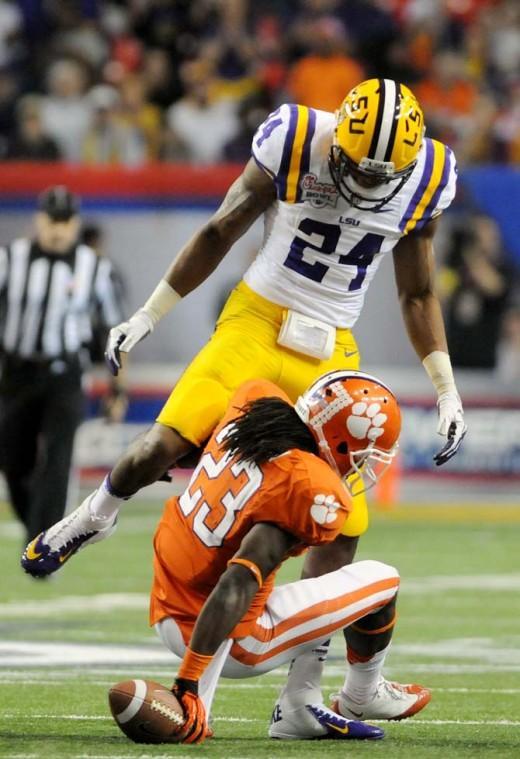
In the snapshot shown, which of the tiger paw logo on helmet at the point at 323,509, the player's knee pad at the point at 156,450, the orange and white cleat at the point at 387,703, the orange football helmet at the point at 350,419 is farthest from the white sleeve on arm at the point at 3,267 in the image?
the tiger paw logo on helmet at the point at 323,509

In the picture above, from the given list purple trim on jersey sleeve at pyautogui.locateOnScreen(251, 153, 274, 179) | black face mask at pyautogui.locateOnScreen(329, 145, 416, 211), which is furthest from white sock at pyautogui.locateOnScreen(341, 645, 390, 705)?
purple trim on jersey sleeve at pyautogui.locateOnScreen(251, 153, 274, 179)

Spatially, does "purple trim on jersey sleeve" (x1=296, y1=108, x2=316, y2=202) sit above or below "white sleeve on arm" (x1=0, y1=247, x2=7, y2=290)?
above

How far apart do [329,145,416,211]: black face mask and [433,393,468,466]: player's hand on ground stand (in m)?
A: 0.54

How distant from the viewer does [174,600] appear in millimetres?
3904

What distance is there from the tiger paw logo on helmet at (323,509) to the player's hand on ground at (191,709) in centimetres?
43

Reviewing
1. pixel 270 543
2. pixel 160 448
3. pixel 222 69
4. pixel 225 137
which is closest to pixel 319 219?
pixel 160 448

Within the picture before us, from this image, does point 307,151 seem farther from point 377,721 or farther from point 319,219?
point 377,721

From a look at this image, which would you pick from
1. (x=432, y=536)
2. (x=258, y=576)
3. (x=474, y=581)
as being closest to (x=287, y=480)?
(x=258, y=576)

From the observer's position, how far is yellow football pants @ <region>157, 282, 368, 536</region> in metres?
4.38

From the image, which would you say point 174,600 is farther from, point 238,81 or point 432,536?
point 238,81

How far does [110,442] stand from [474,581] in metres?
4.31

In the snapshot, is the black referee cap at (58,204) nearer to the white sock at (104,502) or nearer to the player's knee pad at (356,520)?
the white sock at (104,502)

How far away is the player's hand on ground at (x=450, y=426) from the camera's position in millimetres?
4371

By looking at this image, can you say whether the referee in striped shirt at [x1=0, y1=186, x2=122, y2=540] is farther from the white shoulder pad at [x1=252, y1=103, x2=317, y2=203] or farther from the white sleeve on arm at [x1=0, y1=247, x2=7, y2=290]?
the white shoulder pad at [x1=252, y1=103, x2=317, y2=203]
